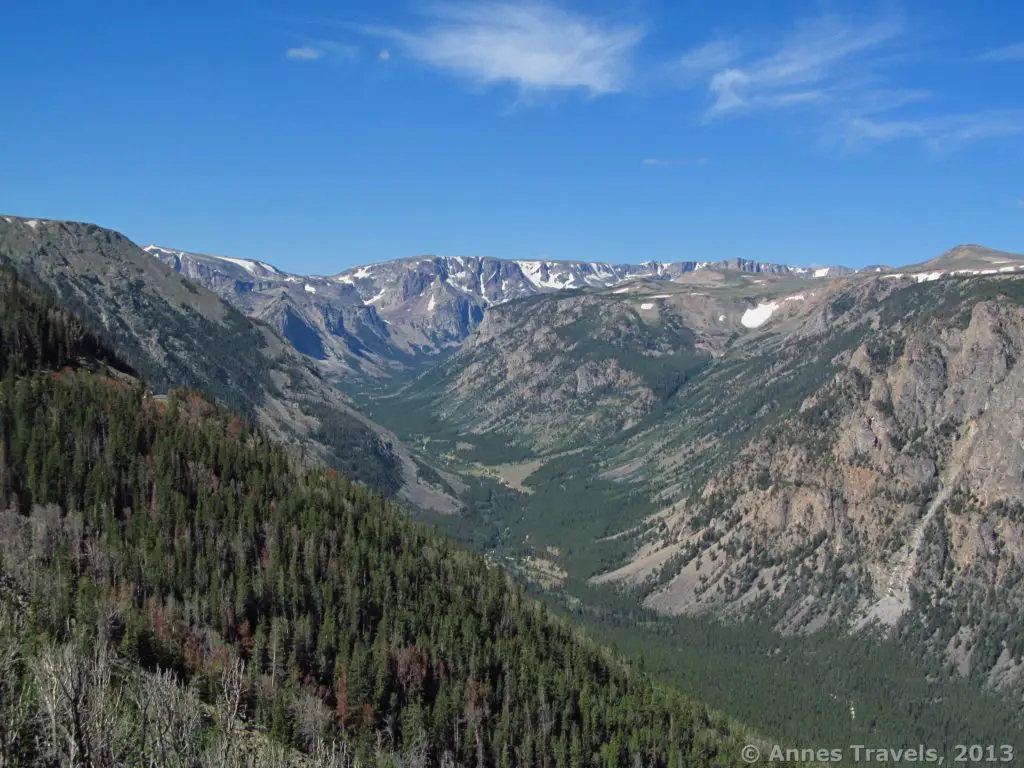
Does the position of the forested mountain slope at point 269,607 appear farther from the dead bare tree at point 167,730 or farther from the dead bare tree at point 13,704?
the dead bare tree at point 13,704

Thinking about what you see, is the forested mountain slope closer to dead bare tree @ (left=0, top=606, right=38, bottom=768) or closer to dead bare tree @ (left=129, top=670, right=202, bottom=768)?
dead bare tree @ (left=129, top=670, right=202, bottom=768)

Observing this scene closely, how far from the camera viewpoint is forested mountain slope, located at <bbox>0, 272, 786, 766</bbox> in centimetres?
8606

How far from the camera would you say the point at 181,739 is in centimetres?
4847

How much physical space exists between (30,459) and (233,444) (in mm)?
39874

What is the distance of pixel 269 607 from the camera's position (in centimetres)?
11331

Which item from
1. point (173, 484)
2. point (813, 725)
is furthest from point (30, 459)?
point (813, 725)

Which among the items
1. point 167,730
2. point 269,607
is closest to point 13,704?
point 167,730

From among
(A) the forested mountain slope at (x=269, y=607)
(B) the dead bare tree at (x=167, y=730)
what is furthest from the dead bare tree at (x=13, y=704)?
(B) the dead bare tree at (x=167, y=730)

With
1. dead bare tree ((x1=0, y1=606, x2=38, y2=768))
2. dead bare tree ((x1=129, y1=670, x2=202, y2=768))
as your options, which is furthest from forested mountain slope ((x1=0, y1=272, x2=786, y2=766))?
dead bare tree ((x1=0, y1=606, x2=38, y2=768))

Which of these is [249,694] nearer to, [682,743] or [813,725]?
[682,743]

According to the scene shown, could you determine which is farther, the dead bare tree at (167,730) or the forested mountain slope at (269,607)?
the forested mountain slope at (269,607)

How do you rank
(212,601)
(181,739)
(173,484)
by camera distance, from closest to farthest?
1. (181,739)
2. (212,601)
3. (173,484)

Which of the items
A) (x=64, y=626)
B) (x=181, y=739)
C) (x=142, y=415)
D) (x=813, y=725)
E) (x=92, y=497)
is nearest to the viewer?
(x=181, y=739)

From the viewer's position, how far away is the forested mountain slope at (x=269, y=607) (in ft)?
282
